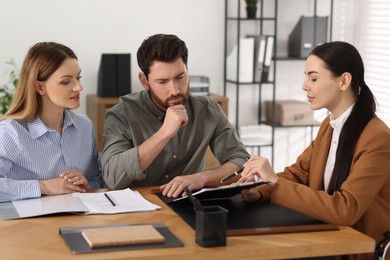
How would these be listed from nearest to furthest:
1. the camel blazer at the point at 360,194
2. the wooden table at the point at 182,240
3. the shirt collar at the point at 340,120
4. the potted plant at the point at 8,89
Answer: the wooden table at the point at 182,240, the camel blazer at the point at 360,194, the shirt collar at the point at 340,120, the potted plant at the point at 8,89

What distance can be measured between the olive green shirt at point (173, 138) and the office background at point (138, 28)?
1.92 metres

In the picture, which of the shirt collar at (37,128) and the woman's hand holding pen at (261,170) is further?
the shirt collar at (37,128)

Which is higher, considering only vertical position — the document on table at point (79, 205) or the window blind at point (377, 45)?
the window blind at point (377, 45)

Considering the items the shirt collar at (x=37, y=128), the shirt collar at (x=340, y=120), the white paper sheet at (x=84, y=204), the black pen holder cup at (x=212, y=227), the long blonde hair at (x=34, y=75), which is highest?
the long blonde hair at (x=34, y=75)

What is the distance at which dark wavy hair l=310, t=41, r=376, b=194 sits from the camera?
7.98ft

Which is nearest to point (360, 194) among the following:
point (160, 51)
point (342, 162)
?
point (342, 162)

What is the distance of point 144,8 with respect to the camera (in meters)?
4.94

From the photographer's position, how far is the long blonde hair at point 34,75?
2.71 m

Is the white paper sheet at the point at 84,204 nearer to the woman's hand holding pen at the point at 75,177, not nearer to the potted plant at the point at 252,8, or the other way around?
the woman's hand holding pen at the point at 75,177

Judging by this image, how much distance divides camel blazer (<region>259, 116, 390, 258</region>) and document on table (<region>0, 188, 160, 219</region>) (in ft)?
1.53

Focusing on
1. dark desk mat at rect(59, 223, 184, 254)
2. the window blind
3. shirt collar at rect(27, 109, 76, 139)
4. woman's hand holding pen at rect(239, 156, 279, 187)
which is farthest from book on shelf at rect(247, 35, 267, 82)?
dark desk mat at rect(59, 223, 184, 254)

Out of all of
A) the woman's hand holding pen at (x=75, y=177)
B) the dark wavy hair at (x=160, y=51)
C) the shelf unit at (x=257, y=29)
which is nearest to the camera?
the woman's hand holding pen at (x=75, y=177)

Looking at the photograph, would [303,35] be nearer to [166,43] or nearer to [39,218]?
[166,43]

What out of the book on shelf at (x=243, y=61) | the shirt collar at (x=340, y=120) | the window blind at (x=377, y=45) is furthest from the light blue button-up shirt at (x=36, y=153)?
the window blind at (x=377, y=45)
